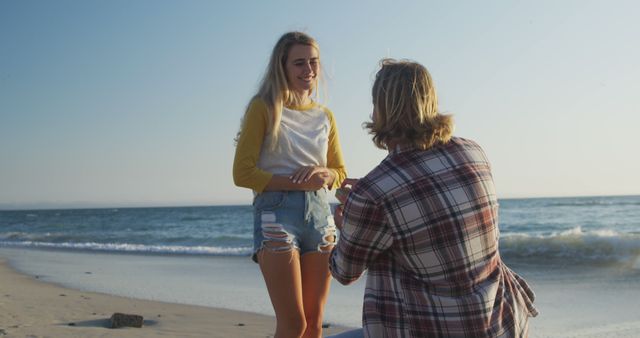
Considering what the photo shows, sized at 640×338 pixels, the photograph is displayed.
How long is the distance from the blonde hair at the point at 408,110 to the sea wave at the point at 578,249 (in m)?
8.51

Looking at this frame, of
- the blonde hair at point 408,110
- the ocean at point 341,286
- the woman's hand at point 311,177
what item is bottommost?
the ocean at point 341,286

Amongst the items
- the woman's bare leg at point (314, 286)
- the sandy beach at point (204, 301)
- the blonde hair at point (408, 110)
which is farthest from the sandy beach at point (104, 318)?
the blonde hair at point (408, 110)

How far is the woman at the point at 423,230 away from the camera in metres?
1.58

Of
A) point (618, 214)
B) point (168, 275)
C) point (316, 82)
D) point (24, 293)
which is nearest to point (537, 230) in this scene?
point (618, 214)

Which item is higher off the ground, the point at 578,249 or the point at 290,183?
the point at 290,183

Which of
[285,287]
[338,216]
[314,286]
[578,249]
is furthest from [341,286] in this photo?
[578,249]

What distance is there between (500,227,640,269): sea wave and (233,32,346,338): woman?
7960 millimetres

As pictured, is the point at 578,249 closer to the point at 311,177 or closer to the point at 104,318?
the point at 104,318

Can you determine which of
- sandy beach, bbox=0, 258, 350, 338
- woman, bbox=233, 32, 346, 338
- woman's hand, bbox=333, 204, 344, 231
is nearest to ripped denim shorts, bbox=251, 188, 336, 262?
woman, bbox=233, 32, 346, 338

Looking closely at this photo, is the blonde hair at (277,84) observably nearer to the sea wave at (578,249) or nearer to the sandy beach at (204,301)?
the sandy beach at (204,301)

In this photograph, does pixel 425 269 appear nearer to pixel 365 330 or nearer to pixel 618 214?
pixel 365 330

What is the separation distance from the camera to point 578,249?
34.7ft

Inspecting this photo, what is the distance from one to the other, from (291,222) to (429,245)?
2.75 feet

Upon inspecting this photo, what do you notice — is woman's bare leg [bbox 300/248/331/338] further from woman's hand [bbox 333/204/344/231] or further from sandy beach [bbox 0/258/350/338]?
sandy beach [bbox 0/258/350/338]
